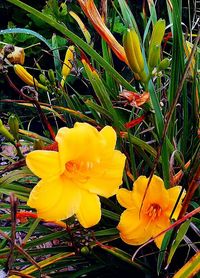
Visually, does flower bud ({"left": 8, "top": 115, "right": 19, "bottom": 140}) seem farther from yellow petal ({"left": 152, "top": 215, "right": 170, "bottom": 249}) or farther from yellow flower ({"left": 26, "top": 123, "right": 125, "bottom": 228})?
yellow petal ({"left": 152, "top": 215, "right": 170, "bottom": 249})

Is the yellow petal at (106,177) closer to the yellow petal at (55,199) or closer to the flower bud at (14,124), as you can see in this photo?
the yellow petal at (55,199)

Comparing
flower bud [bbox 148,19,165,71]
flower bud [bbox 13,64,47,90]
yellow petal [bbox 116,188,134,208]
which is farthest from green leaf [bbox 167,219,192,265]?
flower bud [bbox 13,64,47,90]

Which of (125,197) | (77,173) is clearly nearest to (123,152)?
(125,197)

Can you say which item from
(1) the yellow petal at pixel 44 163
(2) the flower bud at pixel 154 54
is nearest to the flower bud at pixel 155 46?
(2) the flower bud at pixel 154 54

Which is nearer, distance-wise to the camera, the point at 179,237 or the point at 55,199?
the point at 55,199

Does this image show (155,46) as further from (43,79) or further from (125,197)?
(43,79)

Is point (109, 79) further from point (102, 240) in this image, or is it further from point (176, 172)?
point (102, 240)
